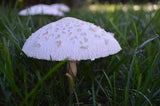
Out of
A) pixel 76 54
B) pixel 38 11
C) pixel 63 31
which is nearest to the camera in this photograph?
pixel 76 54

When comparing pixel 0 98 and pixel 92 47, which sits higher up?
pixel 92 47

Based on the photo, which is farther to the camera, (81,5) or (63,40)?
(81,5)

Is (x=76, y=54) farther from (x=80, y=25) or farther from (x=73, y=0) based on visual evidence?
(x=73, y=0)

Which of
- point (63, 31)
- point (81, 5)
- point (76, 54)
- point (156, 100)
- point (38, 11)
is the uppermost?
point (81, 5)

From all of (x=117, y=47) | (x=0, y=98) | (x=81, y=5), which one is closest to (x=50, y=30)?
(x=117, y=47)

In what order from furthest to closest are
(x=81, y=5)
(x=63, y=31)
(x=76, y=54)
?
(x=81, y=5) < (x=63, y=31) < (x=76, y=54)
